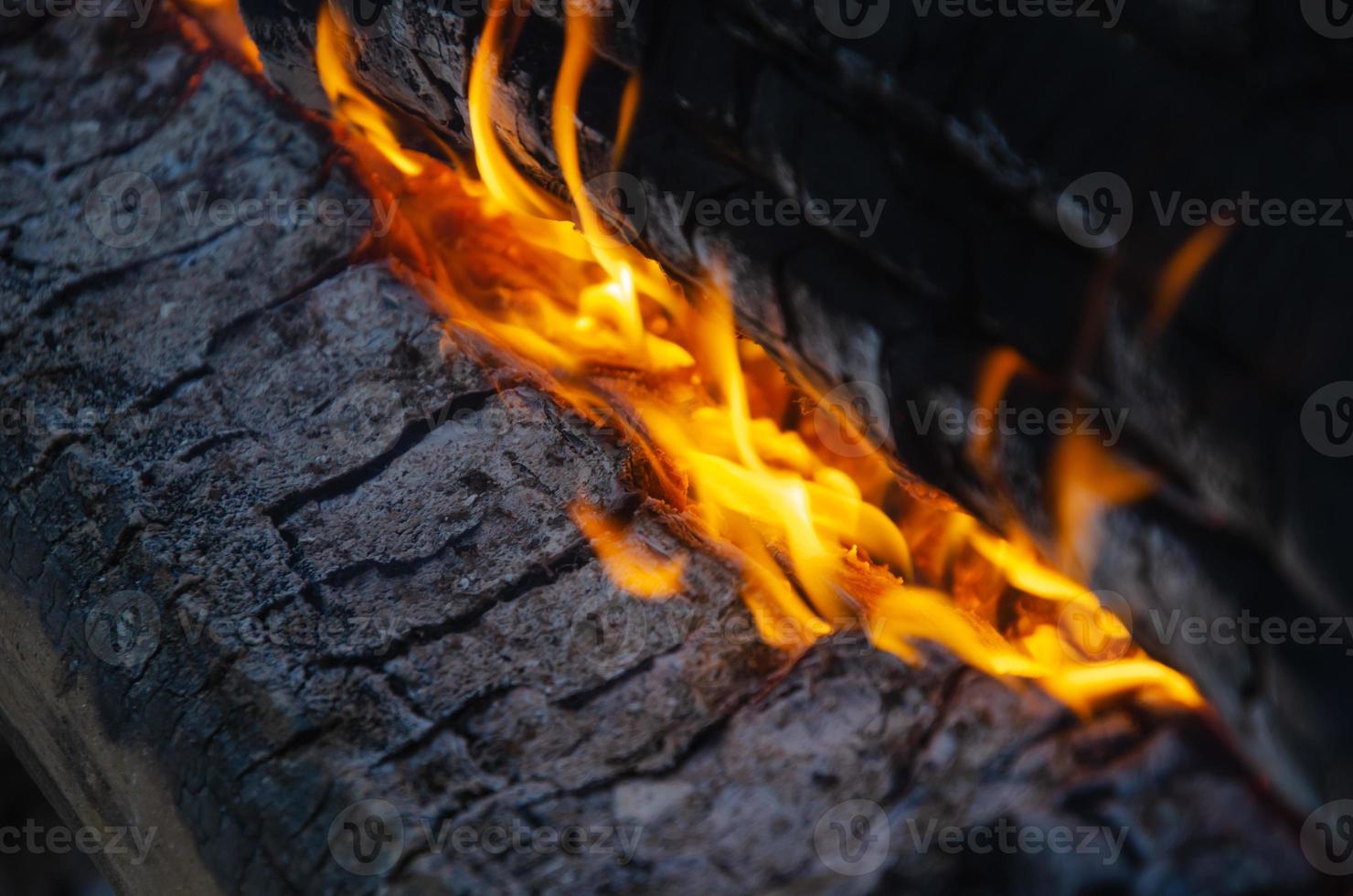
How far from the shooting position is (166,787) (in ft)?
4.99

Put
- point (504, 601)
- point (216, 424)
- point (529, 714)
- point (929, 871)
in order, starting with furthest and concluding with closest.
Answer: point (216, 424), point (504, 601), point (529, 714), point (929, 871)

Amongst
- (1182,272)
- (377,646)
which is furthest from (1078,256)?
(377,646)

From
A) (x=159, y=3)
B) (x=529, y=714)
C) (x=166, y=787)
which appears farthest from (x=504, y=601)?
(x=159, y=3)

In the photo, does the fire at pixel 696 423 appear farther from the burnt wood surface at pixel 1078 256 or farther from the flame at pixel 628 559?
the burnt wood surface at pixel 1078 256

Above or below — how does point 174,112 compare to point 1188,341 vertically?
above

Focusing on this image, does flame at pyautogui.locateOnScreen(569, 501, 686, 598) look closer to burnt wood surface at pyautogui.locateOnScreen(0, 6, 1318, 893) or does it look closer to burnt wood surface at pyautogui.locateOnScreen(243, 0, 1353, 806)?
burnt wood surface at pyautogui.locateOnScreen(0, 6, 1318, 893)

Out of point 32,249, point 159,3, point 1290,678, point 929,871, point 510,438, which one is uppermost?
point 159,3

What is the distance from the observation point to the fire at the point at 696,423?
1545 mm

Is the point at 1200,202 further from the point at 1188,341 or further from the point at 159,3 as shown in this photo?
the point at 159,3

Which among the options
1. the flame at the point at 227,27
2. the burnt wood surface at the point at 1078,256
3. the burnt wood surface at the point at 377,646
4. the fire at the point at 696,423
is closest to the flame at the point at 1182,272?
the burnt wood surface at the point at 1078,256

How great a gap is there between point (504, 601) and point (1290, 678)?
0.95 meters

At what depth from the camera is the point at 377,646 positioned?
1555 mm

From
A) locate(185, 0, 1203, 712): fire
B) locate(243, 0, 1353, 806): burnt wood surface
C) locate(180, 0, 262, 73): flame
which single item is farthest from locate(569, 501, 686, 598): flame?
locate(180, 0, 262, 73): flame

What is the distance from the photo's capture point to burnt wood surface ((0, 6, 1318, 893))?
1.28m
